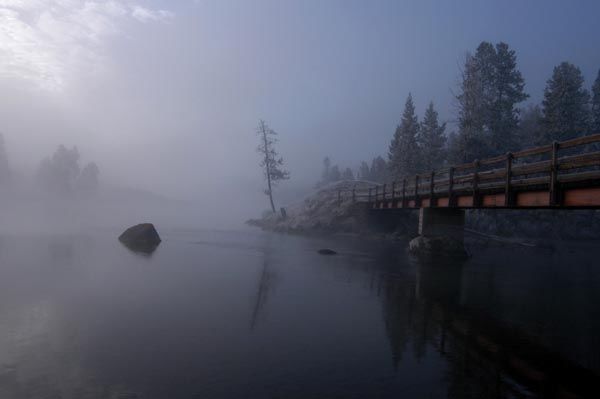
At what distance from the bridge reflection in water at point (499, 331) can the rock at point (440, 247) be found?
725cm

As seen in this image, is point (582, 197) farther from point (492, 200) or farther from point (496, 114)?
point (496, 114)

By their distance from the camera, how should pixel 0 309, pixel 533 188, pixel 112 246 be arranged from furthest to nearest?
pixel 112 246
pixel 533 188
pixel 0 309

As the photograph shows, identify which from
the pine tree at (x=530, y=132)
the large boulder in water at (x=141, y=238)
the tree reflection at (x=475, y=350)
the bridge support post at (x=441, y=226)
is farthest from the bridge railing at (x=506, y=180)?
the pine tree at (x=530, y=132)

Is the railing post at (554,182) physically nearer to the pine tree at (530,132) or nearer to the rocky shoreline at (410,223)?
the rocky shoreline at (410,223)

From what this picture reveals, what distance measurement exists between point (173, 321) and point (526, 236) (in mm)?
47480

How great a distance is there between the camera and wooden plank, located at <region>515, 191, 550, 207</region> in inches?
581

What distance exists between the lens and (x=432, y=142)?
53.7 m

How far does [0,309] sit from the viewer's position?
32.5 ft

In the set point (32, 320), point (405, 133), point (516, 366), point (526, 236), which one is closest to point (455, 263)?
point (516, 366)

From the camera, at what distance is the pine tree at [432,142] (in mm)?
52812

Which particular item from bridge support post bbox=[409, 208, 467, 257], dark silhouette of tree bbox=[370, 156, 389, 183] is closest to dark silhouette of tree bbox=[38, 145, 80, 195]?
dark silhouette of tree bbox=[370, 156, 389, 183]

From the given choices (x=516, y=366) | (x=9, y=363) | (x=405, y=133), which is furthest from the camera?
(x=405, y=133)

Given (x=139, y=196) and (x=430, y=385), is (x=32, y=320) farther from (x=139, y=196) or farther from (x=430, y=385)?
(x=139, y=196)

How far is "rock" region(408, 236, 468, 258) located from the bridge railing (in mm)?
2466
